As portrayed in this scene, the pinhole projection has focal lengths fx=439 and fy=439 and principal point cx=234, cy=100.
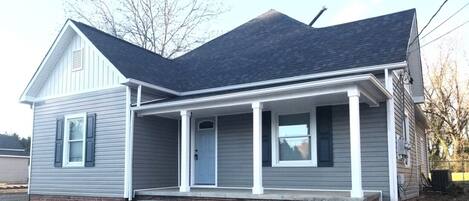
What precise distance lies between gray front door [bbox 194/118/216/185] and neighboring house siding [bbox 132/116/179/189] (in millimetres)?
649

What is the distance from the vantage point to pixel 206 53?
15.5m

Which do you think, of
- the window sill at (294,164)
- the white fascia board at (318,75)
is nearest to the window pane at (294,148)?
the window sill at (294,164)

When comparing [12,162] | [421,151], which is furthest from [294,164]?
[12,162]

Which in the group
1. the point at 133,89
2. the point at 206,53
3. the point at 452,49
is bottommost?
the point at 133,89

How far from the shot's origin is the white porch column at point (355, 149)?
7.80 metres

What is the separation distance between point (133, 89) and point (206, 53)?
4789 millimetres

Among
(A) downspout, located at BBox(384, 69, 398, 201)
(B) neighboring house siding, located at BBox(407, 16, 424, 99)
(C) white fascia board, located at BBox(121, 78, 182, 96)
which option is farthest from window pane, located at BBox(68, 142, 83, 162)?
(B) neighboring house siding, located at BBox(407, 16, 424, 99)

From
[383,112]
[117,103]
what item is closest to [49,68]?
[117,103]

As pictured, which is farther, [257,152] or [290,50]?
[290,50]

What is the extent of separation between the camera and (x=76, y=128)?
12.1m

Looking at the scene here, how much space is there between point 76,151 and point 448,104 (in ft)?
82.6

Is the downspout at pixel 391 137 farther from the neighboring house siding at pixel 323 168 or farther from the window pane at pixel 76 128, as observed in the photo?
the window pane at pixel 76 128

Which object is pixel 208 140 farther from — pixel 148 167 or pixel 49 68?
pixel 49 68

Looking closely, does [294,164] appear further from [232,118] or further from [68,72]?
[68,72]
